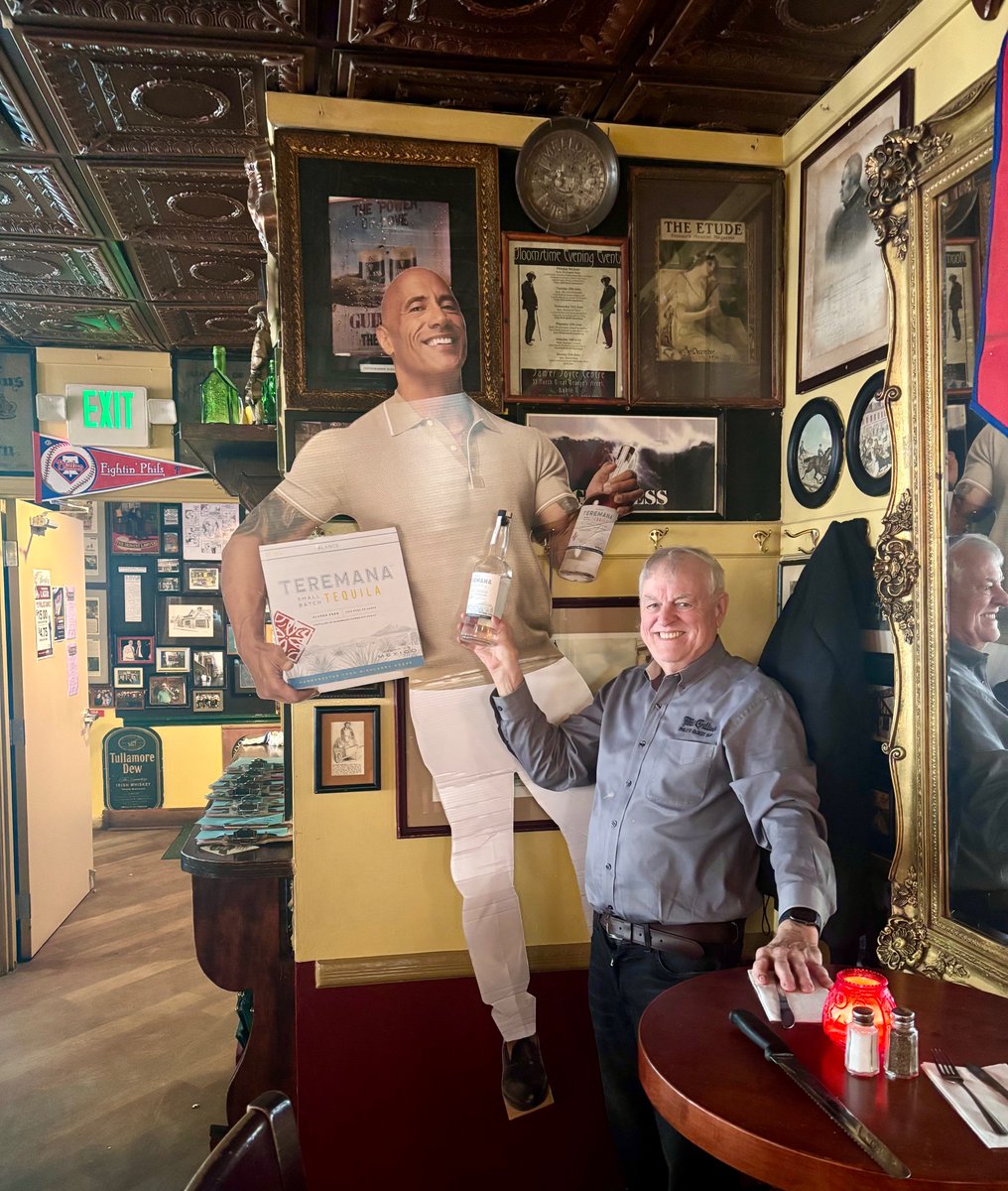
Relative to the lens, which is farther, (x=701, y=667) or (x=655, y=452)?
(x=655, y=452)

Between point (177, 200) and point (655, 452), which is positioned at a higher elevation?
point (177, 200)

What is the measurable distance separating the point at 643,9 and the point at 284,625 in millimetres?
1598

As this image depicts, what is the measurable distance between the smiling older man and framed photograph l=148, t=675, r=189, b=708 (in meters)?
5.18

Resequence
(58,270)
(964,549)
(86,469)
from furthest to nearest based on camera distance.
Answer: (86,469) < (58,270) < (964,549)

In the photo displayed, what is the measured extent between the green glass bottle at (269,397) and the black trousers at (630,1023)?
6.02 feet

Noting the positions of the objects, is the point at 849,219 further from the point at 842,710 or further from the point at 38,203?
the point at 38,203

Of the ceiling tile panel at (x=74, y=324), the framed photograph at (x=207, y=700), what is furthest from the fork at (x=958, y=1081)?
the framed photograph at (x=207, y=700)

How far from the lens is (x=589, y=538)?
2.30 m

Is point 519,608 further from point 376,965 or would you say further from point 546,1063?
point 546,1063

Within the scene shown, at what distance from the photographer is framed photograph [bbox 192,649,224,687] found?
6.67 m

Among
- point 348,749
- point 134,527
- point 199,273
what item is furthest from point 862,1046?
point 134,527

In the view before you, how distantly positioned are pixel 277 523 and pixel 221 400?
1308 mm

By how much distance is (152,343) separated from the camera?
490 cm

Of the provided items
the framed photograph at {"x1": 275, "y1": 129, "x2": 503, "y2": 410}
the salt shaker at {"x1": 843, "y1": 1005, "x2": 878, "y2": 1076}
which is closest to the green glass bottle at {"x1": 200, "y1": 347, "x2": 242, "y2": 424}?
the framed photograph at {"x1": 275, "y1": 129, "x2": 503, "y2": 410}
